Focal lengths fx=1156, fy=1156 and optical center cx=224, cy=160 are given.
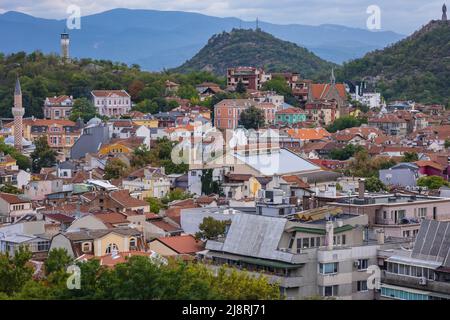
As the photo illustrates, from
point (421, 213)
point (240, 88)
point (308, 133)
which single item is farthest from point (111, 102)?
point (421, 213)

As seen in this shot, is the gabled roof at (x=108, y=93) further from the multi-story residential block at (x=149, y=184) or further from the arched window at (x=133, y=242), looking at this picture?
the arched window at (x=133, y=242)

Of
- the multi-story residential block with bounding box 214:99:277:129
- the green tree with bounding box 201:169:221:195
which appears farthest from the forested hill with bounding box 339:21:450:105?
the green tree with bounding box 201:169:221:195

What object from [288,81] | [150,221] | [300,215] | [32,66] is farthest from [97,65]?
[300,215]

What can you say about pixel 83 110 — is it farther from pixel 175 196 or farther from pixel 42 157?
pixel 175 196

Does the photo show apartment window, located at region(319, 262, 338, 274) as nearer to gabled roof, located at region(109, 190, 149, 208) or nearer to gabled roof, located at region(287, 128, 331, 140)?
gabled roof, located at region(109, 190, 149, 208)

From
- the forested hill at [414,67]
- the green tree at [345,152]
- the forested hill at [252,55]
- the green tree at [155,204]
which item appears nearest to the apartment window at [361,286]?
the green tree at [155,204]
